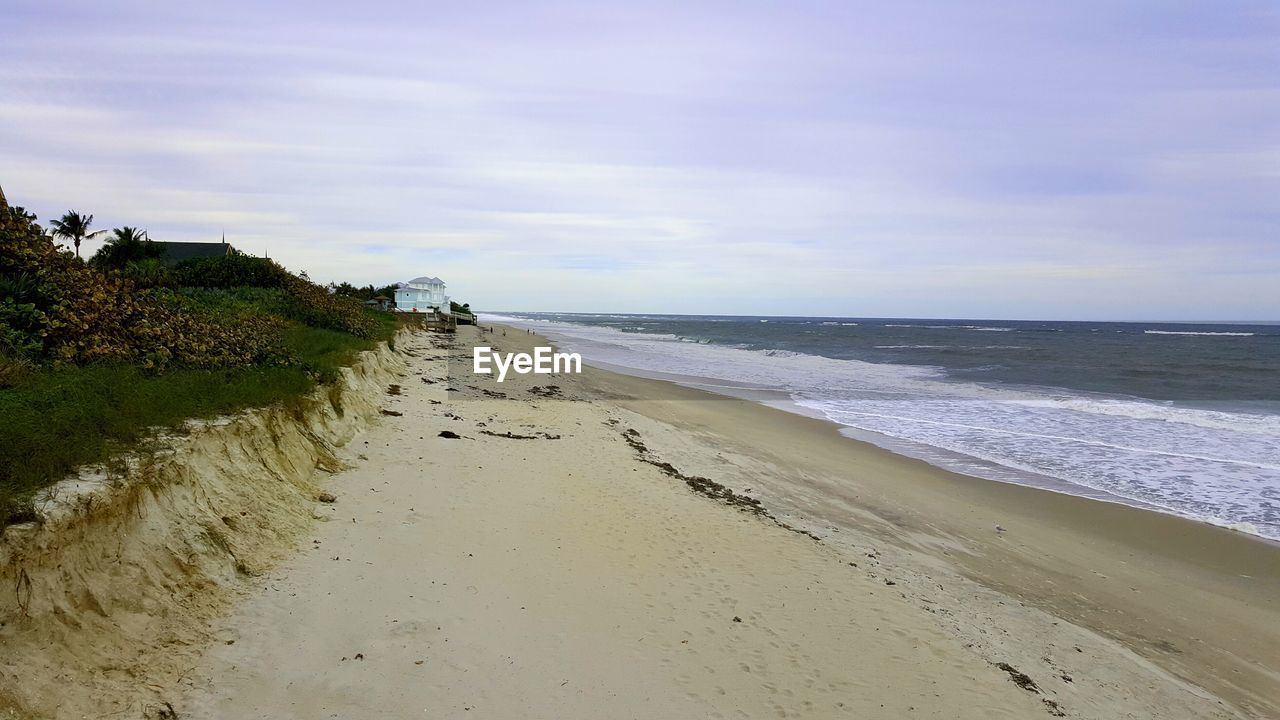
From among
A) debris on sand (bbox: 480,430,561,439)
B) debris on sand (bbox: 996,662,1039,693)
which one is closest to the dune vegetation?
debris on sand (bbox: 480,430,561,439)

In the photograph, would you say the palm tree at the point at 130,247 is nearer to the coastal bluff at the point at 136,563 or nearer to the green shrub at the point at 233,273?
the green shrub at the point at 233,273

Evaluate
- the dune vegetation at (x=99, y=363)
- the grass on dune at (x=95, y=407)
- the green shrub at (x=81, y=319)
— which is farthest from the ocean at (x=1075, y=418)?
the green shrub at (x=81, y=319)

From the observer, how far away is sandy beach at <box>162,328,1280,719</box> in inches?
176

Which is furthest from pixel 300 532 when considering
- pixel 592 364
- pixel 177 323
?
pixel 592 364

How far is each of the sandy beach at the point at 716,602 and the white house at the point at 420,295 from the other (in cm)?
5357

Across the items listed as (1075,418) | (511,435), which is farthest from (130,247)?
(1075,418)

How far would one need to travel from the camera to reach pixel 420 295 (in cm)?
6328

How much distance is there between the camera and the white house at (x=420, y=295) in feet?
201

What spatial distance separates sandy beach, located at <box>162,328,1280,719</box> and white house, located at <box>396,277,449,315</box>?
5357cm

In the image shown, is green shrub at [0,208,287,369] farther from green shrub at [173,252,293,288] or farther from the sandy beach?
green shrub at [173,252,293,288]

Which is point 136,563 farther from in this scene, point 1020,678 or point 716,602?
point 1020,678

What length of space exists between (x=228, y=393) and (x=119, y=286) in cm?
383

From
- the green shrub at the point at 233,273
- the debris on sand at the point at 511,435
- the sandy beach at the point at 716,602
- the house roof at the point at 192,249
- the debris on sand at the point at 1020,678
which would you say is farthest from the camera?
the house roof at the point at 192,249

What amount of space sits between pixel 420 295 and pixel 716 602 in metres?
62.4
